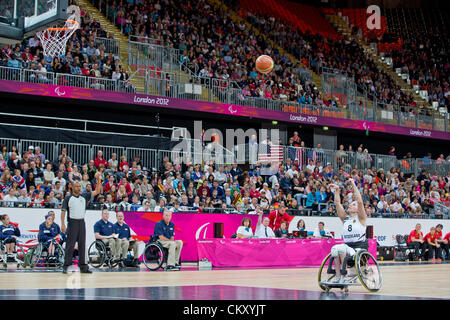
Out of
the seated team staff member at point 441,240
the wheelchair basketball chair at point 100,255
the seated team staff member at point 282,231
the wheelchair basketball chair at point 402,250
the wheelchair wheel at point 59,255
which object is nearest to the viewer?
the wheelchair wheel at point 59,255

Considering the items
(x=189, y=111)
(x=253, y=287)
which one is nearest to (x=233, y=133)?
(x=189, y=111)

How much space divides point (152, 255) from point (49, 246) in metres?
2.76

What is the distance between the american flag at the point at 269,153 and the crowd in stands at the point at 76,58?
667cm

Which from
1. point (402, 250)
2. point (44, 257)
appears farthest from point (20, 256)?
point (402, 250)

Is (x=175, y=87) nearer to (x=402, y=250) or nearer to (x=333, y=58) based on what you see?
(x=402, y=250)

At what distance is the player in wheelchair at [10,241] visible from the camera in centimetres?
1727

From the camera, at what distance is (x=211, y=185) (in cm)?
2550

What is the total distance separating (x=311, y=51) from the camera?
41.3 m

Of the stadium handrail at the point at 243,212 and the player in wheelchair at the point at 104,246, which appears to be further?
the stadium handrail at the point at 243,212

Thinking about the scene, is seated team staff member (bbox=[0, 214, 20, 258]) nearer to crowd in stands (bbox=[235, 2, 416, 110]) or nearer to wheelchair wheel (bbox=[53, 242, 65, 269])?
wheelchair wheel (bbox=[53, 242, 65, 269])

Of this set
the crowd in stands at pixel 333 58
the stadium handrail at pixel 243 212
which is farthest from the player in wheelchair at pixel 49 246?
the crowd in stands at pixel 333 58

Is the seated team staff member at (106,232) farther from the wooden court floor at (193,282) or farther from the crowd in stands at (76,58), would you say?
the crowd in stands at (76,58)
